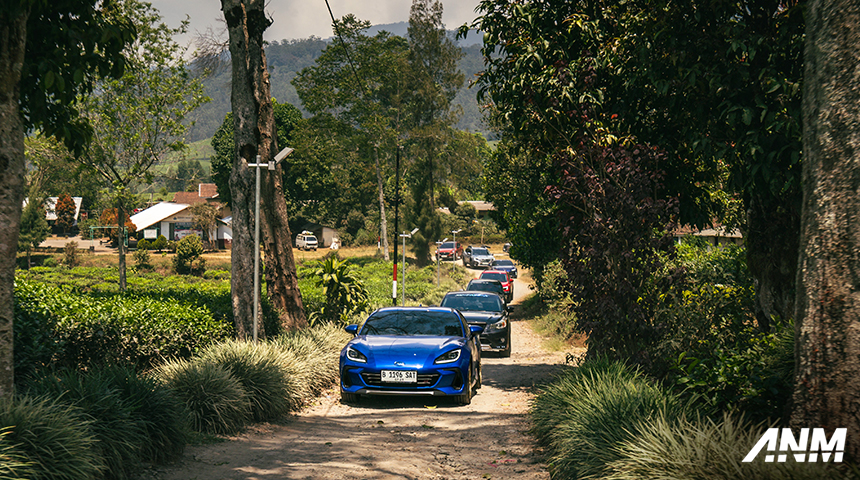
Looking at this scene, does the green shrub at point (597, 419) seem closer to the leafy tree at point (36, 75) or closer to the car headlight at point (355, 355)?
the car headlight at point (355, 355)

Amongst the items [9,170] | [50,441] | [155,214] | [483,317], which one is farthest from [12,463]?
[155,214]

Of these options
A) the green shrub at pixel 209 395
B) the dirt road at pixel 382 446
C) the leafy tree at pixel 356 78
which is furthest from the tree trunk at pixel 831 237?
the leafy tree at pixel 356 78

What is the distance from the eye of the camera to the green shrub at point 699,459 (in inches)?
154

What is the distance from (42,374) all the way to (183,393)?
65.0 inches

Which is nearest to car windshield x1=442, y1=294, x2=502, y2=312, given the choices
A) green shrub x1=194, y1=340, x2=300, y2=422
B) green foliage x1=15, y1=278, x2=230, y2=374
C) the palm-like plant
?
the palm-like plant

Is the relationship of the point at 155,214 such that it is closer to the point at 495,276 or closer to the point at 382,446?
the point at 495,276

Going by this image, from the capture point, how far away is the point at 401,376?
9383 millimetres

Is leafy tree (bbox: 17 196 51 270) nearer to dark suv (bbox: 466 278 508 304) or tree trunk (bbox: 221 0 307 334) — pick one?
dark suv (bbox: 466 278 508 304)

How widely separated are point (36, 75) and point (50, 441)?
462 centimetres

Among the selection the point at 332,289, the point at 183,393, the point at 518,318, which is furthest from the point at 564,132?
the point at 518,318

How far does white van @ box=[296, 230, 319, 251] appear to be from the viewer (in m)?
71.5

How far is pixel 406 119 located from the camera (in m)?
63.9

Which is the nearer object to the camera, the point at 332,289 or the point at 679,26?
the point at 679,26

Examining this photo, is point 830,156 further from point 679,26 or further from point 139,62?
point 139,62
